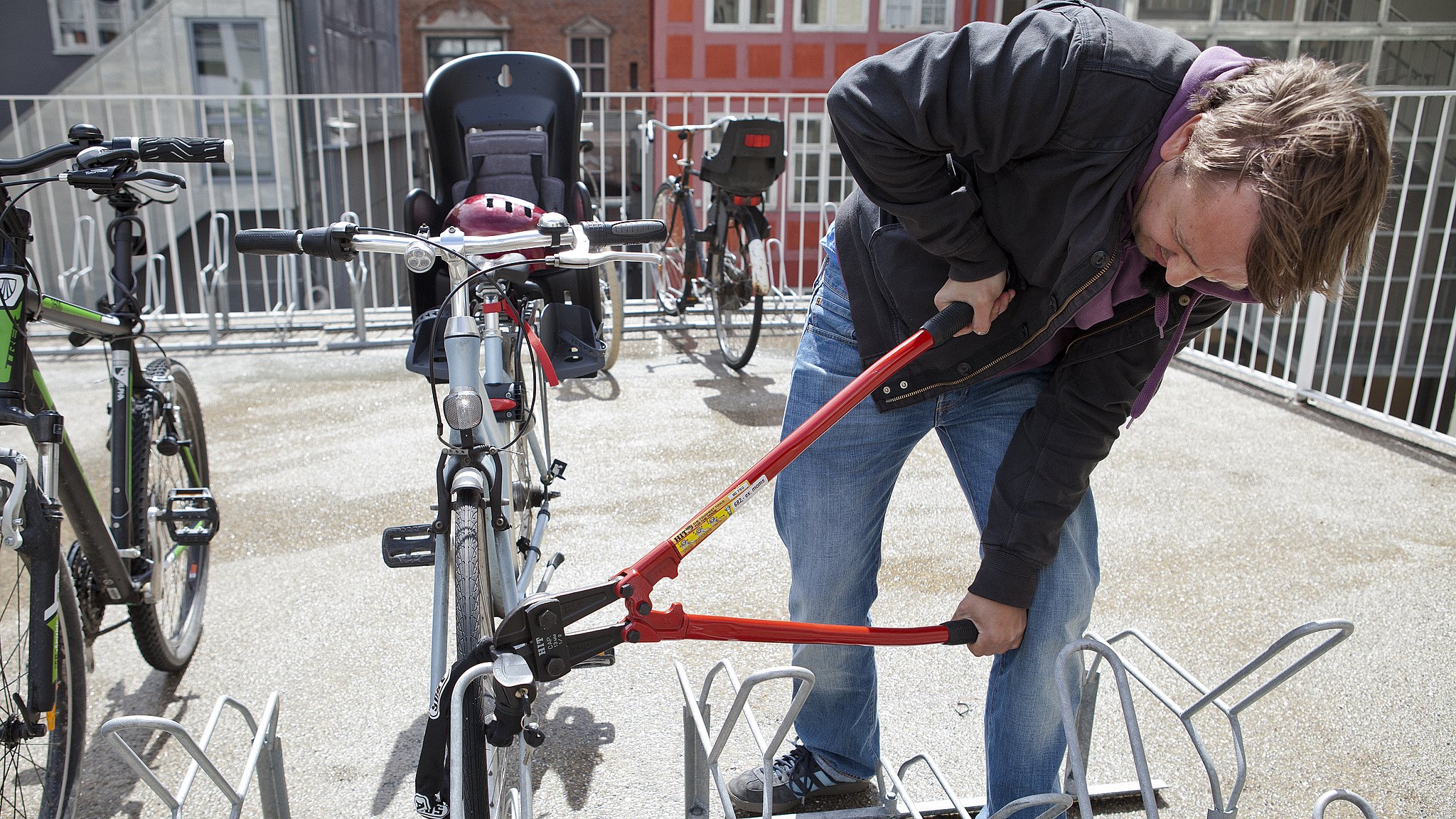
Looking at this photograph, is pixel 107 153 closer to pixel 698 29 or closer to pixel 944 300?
pixel 944 300

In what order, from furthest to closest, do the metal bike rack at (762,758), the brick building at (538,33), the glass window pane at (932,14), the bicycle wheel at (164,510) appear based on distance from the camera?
the brick building at (538,33) → the glass window pane at (932,14) → the bicycle wheel at (164,510) → the metal bike rack at (762,758)

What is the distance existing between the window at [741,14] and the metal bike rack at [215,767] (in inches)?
843

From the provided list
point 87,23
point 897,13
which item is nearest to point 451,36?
point 87,23

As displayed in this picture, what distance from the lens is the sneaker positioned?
2295 millimetres

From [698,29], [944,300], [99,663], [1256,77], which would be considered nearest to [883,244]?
[944,300]

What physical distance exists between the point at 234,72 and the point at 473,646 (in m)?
18.0

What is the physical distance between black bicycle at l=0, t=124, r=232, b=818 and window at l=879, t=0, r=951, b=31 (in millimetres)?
20670

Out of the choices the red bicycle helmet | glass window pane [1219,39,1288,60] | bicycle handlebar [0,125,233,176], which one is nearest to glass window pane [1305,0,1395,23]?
glass window pane [1219,39,1288,60]

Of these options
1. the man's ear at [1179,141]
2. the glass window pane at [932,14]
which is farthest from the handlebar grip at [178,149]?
the glass window pane at [932,14]

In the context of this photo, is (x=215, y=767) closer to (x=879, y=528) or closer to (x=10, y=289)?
(x=10, y=289)

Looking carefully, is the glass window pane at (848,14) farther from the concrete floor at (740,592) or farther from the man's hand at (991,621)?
the man's hand at (991,621)

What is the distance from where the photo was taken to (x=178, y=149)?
7.94 feet

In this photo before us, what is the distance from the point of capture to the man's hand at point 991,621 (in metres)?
1.78

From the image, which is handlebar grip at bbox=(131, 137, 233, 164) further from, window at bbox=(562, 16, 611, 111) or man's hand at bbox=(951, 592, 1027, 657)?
window at bbox=(562, 16, 611, 111)
